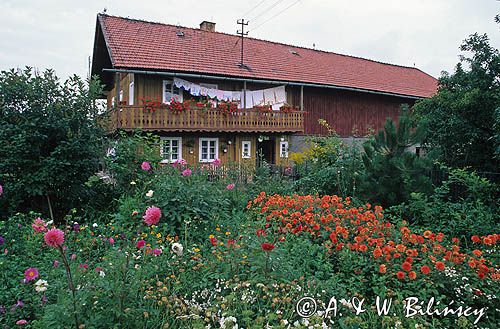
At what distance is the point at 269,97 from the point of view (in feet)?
69.4

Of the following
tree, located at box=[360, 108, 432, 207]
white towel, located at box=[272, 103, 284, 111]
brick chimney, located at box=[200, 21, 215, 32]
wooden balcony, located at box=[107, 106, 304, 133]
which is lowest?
tree, located at box=[360, 108, 432, 207]

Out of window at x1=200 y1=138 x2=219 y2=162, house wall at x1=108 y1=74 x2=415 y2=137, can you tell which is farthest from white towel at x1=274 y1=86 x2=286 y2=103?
window at x1=200 y1=138 x2=219 y2=162

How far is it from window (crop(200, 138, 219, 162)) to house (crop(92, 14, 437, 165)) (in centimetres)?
5

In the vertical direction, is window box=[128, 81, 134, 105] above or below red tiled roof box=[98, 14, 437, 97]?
below

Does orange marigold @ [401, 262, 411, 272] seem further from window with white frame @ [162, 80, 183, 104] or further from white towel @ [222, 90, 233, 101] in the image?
white towel @ [222, 90, 233, 101]

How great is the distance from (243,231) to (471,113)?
666cm

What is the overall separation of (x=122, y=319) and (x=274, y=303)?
1099 millimetres

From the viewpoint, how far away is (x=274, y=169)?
11469mm

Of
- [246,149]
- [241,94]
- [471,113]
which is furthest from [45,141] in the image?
[241,94]

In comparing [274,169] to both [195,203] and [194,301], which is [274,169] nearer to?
[195,203]

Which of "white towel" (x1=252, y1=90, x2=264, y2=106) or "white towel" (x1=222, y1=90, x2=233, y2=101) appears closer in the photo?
"white towel" (x1=222, y1=90, x2=233, y2=101)

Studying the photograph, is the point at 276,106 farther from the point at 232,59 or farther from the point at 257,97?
the point at 232,59

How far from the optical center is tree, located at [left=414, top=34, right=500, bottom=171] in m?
8.61

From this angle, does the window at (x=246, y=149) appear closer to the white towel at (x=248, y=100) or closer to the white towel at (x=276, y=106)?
the white towel at (x=248, y=100)
